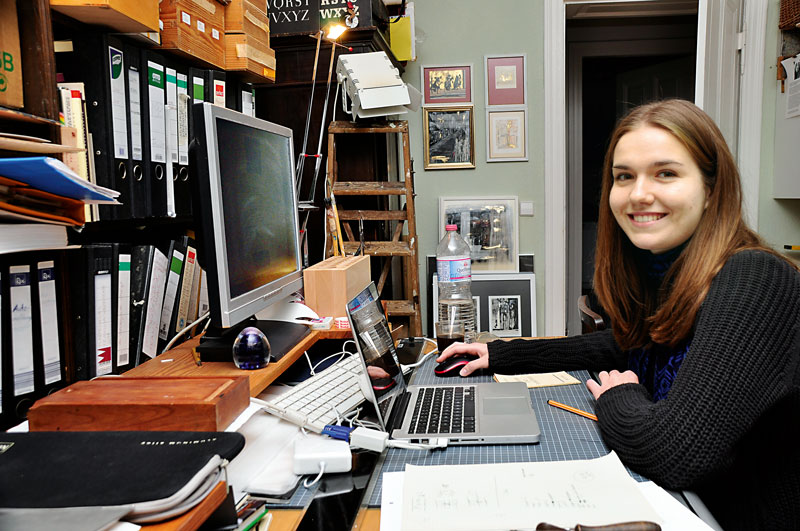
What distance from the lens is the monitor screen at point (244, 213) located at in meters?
1.04

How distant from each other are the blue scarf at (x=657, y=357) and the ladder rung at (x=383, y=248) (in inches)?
55.4

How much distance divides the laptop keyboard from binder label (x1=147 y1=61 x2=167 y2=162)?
2.76ft

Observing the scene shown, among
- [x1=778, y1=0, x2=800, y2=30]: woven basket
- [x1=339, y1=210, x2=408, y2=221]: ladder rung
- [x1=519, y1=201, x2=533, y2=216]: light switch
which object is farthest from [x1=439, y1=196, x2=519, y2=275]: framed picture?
[x1=778, y1=0, x2=800, y2=30]: woven basket

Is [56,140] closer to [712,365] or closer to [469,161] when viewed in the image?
[712,365]

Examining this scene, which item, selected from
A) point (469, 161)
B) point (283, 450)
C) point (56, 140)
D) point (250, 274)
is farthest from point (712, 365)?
point (469, 161)

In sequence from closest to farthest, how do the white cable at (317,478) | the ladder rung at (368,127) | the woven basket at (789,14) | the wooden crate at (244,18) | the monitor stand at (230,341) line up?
1. the white cable at (317,478)
2. the monitor stand at (230,341)
3. the wooden crate at (244,18)
4. the ladder rung at (368,127)
5. the woven basket at (789,14)

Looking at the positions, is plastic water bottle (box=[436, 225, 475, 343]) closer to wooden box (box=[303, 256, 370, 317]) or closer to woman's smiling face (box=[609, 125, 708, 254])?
wooden box (box=[303, 256, 370, 317])

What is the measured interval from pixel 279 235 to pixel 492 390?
642mm

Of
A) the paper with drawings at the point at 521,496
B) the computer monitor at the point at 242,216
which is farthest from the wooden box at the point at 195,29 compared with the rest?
the paper with drawings at the point at 521,496

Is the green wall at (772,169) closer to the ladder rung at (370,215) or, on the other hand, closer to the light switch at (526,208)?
the light switch at (526,208)

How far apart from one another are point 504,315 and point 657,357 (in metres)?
2.11

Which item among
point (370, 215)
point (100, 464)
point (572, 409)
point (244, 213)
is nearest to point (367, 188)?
point (370, 215)

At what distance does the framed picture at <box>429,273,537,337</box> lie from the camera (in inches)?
128

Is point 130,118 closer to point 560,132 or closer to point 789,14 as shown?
point 560,132
